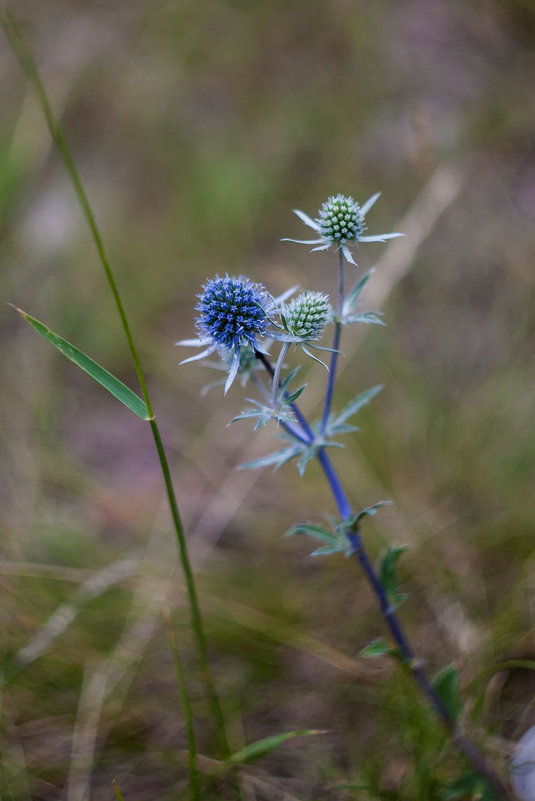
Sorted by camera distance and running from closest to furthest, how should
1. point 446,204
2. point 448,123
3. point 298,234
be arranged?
point 446,204 < point 298,234 < point 448,123

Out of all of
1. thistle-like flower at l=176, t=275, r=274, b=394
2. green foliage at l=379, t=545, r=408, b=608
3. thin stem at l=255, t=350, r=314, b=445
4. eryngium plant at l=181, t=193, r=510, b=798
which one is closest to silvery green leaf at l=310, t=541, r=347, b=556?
eryngium plant at l=181, t=193, r=510, b=798

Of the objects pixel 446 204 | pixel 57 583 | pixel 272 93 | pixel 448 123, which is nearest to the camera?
pixel 57 583

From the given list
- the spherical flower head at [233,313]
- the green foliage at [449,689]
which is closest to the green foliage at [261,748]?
the green foliage at [449,689]

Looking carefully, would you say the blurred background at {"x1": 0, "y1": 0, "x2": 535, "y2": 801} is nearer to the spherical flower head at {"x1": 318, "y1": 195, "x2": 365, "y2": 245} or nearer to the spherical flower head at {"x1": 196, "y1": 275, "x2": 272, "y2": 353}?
the spherical flower head at {"x1": 196, "y1": 275, "x2": 272, "y2": 353}

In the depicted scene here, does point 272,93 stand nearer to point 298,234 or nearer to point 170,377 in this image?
point 298,234

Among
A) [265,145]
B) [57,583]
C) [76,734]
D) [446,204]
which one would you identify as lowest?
[76,734]

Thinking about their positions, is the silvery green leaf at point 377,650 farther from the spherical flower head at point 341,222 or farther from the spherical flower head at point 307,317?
the spherical flower head at point 341,222

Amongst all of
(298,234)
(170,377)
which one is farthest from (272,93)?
(170,377)
